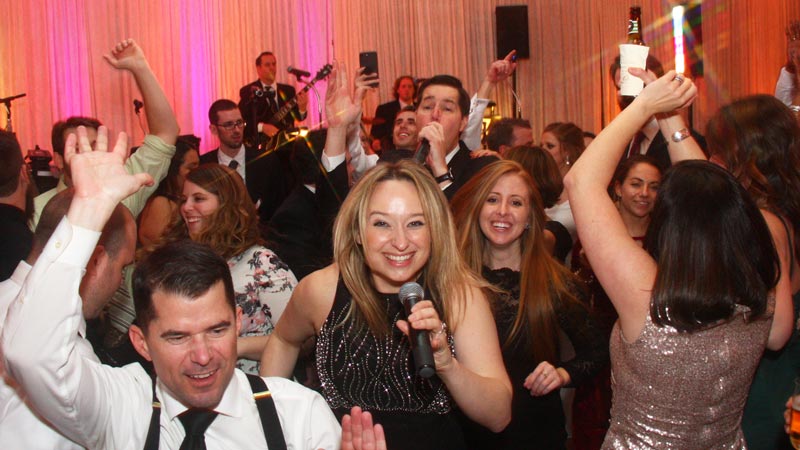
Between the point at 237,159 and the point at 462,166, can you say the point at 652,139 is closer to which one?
the point at 462,166

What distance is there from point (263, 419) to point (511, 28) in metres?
8.90

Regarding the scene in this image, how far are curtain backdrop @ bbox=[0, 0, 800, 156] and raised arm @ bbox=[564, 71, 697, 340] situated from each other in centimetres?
715

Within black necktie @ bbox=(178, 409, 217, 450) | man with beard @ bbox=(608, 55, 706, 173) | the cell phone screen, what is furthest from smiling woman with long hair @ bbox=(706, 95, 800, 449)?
the cell phone screen

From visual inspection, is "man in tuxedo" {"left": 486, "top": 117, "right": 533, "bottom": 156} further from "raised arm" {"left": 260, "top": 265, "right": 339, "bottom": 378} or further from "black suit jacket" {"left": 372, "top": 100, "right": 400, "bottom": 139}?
"raised arm" {"left": 260, "top": 265, "right": 339, "bottom": 378}

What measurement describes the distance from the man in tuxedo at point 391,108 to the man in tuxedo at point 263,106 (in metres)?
0.82

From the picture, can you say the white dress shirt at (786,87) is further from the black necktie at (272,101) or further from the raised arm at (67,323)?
the raised arm at (67,323)

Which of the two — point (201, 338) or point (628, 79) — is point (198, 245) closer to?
point (201, 338)

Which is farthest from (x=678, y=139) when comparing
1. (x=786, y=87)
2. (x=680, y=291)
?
(x=786, y=87)

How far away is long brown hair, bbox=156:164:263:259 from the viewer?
322 centimetres

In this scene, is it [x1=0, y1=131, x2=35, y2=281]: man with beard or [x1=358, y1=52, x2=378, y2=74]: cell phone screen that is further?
[x1=358, y1=52, x2=378, y2=74]: cell phone screen

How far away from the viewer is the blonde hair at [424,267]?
7.75ft

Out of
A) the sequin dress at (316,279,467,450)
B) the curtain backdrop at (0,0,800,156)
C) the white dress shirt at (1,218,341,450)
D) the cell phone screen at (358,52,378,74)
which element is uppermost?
the curtain backdrop at (0,0,800,156)

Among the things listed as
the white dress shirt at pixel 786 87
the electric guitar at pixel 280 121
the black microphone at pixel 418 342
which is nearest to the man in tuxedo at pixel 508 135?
the electric guitar at pixel 280 121

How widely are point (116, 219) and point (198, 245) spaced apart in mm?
525
